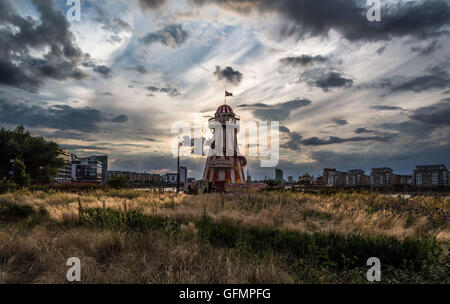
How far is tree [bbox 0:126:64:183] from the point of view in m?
35.6

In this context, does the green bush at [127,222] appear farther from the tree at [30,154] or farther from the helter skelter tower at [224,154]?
the tree at [30,154]

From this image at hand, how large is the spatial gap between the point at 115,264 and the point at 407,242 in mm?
6303

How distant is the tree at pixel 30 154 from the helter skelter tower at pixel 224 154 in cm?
2644

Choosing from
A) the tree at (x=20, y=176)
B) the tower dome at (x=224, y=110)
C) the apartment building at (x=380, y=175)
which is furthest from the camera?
the apartment building at (x=380, y=175)

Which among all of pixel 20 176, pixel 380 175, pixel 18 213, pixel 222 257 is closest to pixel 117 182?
pixel 20 176

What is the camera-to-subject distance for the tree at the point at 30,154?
35.6 meters

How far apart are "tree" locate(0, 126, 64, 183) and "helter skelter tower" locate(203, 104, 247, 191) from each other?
26.4 m

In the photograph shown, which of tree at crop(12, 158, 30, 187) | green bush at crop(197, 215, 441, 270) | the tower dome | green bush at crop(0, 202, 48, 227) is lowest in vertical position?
green bush at crop(0, 202, 48, 227)

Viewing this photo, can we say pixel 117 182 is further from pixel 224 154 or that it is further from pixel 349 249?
pixel 349 249

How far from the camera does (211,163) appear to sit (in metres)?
32.0

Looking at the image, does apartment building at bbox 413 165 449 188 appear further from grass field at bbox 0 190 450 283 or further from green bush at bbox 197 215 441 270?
grass field at bbox 0 190 450 283

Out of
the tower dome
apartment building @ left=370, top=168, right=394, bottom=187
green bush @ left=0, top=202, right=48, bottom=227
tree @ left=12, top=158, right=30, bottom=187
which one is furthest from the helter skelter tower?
apartment building @ left=370, top=168, right=394, bottom=187

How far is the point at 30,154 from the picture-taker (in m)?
37.3

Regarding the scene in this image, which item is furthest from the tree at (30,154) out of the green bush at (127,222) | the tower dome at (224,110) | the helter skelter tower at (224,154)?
the green bush at (127,222)
